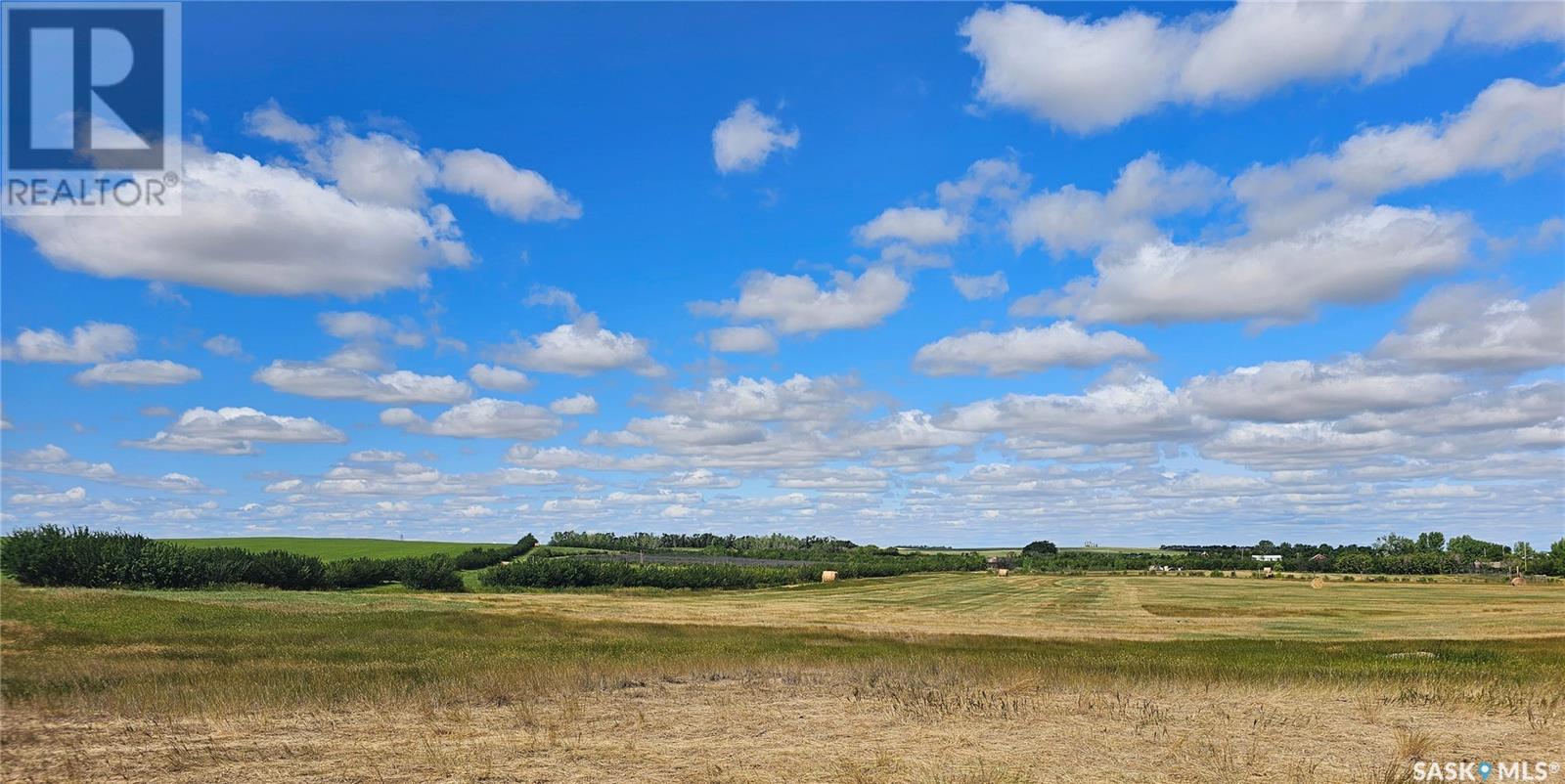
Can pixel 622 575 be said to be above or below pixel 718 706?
below

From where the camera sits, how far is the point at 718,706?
791 inches

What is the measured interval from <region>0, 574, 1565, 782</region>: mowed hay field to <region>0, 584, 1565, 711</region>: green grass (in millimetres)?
185

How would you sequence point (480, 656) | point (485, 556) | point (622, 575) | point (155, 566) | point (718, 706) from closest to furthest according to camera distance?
1. point (718, 706)
2. point (480, 656)
3. point (155, 566)
4. point (622, 575)
5. point (485, 556)

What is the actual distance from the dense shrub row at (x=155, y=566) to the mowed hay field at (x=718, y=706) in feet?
145

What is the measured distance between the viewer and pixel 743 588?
134250 millimetres

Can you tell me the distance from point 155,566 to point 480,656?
237 feet

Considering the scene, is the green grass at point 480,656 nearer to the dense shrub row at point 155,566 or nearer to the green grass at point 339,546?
the dense shrub row at point 155,566

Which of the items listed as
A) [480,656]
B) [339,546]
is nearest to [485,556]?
[339,546]

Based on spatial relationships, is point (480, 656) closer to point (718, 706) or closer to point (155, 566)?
point (718, 706)

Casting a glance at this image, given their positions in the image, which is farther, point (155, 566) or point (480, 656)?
point (155, 566)

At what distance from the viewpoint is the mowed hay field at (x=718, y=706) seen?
1442 cm

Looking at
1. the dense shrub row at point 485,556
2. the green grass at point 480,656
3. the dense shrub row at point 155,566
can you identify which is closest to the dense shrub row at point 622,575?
the dense shrub row at point 485,556

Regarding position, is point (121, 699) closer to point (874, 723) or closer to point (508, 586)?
point (874, 723)

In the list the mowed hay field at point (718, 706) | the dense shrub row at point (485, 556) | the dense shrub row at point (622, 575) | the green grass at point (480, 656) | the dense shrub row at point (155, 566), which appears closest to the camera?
the mowed hay field at point (718, 706)
